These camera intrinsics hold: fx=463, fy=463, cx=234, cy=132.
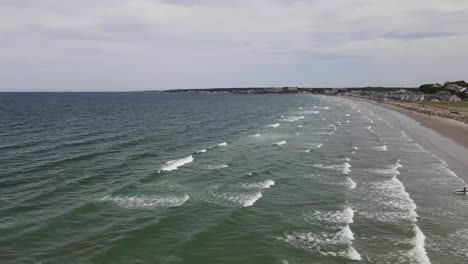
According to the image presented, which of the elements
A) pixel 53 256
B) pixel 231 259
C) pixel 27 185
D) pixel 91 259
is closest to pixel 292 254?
pixel 231 259

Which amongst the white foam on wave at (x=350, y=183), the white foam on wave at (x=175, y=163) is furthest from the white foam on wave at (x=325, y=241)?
the white foam on wave at (x=175, y=163)

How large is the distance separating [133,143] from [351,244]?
29.0 meters

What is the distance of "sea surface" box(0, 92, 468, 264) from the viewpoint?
16.5 metres

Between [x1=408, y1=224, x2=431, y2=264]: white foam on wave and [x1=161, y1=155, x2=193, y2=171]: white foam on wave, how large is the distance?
16.4 metres

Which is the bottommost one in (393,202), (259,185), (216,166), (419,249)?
(419,249)

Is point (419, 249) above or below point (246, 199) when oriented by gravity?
below

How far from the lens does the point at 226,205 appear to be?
2208 centimetres

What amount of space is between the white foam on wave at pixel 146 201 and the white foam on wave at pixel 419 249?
10.5m

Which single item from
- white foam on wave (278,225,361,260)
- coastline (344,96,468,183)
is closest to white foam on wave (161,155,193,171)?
white foam on wave (278,225,361,260)

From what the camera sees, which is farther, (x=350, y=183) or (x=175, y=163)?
(x=175, y=163)

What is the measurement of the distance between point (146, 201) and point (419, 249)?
40.5 feet

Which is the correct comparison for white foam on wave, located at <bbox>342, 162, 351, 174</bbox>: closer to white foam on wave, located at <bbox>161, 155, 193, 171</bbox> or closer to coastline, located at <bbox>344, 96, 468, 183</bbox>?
coastline, located at <bbox>344, 96, 468, 183</bbox>

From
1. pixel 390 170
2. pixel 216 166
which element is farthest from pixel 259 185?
pixel 390 170

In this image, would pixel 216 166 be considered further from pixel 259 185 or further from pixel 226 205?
pixel 226 205
